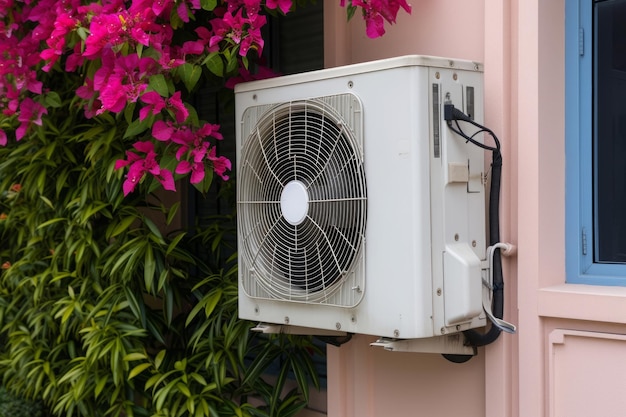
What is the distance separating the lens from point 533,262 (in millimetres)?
2289

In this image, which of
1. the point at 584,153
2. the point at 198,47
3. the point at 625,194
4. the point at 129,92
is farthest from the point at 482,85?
the point at 129,92

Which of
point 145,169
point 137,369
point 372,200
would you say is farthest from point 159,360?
point 372,200

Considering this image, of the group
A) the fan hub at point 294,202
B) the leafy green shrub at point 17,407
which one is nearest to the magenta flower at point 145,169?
the fan hub at point 294,202

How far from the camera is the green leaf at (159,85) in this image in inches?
96.6

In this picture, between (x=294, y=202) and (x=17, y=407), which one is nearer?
(x=294, y=202)

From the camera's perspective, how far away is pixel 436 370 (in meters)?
2.59

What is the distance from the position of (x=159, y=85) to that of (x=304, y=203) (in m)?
0.58

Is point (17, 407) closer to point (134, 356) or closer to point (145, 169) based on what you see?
point (134, 356)

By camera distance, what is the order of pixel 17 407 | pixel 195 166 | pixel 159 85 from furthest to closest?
pixel 17 407, pixel 195 166, pixel 159 85

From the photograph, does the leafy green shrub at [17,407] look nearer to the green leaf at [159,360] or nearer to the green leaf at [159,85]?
the green leaf at [159,360]

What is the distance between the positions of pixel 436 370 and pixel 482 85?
36.0 inches

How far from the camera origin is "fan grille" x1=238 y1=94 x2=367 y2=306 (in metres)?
2.26

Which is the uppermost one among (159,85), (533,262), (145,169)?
(159,85)

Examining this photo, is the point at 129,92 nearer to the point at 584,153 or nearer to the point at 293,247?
the point at 293,247
